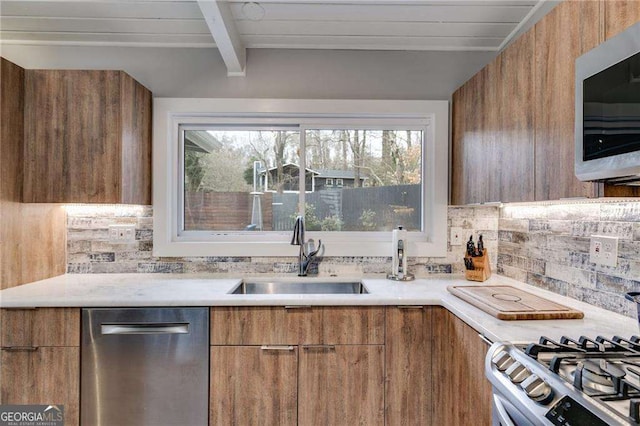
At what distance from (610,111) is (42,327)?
96.2 inches

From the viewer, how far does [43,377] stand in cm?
165

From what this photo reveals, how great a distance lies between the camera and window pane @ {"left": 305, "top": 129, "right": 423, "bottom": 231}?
242 centimetres

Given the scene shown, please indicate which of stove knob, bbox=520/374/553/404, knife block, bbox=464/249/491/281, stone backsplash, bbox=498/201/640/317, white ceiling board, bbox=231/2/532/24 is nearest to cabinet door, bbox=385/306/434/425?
knife block, bbox=464/249/491/281

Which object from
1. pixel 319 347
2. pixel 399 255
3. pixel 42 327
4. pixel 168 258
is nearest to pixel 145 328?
pixel 42 327

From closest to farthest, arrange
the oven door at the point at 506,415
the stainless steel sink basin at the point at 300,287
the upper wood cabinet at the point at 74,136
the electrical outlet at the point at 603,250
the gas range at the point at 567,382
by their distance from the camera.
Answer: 1. the gas range at the point at 567,382
2. the oven door at the point at 506,415
3. the electrical outlet at the point at 603,250
4. the upper wood cabinet at the point at 74,136
5. the stainless steel sink basin at the point at 300,287

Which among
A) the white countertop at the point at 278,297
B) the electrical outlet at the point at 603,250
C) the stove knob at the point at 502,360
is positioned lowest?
the stove knob at the point at 502,360

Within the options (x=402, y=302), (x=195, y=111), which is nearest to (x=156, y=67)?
(x=195, y=111)

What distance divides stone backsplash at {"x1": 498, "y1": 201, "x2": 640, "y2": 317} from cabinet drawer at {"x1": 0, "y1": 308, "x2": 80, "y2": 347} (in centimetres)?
242

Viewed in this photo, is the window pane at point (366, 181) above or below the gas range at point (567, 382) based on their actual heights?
above

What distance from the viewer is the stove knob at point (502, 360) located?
1003 mm

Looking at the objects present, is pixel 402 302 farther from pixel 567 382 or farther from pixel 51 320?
pixel 51 320

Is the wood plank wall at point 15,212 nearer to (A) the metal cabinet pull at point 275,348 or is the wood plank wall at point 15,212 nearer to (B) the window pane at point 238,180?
(B) the window pane at point 238,180

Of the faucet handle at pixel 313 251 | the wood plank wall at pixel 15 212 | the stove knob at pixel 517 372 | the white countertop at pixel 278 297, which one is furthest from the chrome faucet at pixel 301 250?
the wood plank wall at pixel 15 212

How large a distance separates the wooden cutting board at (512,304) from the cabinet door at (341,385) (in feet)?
1.76
